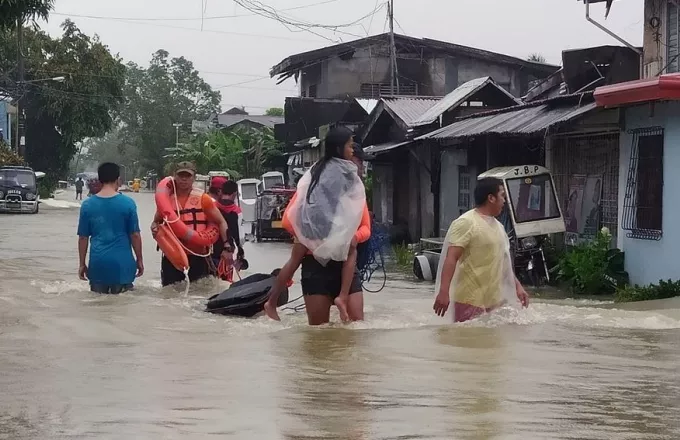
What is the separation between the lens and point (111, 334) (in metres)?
8.51

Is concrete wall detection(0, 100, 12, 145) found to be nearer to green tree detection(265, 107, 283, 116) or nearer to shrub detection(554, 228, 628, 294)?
green tree detection(265, 107, 283, 116)

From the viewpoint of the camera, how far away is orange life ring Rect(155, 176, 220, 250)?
10656 mm

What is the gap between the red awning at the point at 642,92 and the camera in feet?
39.7

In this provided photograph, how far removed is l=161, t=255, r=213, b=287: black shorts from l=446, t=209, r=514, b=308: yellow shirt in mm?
3685

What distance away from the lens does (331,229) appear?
25.5 ft

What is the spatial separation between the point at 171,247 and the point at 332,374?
14.8ft

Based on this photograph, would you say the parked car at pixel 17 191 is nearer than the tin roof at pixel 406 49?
Yes

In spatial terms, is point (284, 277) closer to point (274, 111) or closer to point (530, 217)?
point (530, 217)

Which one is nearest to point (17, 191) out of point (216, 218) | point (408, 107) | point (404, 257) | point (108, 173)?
point (408, 107)

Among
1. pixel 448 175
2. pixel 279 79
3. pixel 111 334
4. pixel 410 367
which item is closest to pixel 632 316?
pixel 410 367

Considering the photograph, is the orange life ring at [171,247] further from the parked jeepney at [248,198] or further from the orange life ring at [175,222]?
the parked jeepney at [248,198]

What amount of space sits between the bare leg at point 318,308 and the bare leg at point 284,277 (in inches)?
10.1

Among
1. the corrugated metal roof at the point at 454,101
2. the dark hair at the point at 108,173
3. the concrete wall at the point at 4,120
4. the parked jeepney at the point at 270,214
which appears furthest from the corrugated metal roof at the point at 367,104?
the concrete wall at the point at 4,120

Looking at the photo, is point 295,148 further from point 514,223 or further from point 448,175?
point 514,223
